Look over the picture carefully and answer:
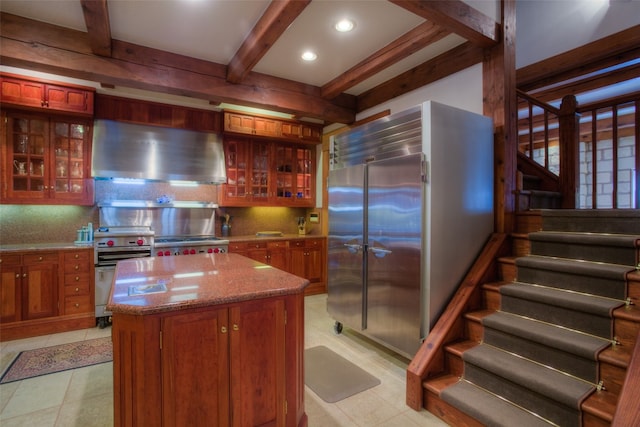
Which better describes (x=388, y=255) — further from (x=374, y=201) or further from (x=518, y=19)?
(x=518, y=19)

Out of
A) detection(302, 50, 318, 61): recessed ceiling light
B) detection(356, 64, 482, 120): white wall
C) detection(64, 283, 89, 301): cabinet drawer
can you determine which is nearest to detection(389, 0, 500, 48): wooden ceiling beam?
detection(356, 64, 482, 120): white wall

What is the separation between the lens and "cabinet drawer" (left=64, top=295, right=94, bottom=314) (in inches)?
140

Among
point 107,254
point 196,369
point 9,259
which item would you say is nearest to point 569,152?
point 196,369

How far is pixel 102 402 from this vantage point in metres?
2.29

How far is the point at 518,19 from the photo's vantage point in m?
4.23

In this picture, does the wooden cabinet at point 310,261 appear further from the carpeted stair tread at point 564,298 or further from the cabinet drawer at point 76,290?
the carpeted stair tread at point 564,298

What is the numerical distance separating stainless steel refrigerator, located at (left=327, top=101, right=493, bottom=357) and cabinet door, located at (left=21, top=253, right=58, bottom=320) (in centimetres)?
325

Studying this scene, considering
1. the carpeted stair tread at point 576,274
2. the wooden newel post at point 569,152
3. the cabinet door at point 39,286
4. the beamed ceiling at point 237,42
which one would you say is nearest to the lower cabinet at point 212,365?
the carpeted stair tread at point 576,274

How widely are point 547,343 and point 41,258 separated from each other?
4.70 m

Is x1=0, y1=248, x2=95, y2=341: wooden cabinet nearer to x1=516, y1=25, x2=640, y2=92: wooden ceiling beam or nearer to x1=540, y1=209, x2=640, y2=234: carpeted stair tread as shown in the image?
x1=540, y1=209, x2=640, y2=234: carpeted stair tread

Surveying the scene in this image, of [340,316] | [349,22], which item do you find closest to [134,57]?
[349,22]

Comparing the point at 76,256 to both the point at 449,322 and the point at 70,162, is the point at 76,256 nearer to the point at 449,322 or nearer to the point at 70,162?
the point at 70,162

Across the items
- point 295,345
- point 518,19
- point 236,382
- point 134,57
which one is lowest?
point 236,382

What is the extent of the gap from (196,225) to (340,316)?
2.61m
